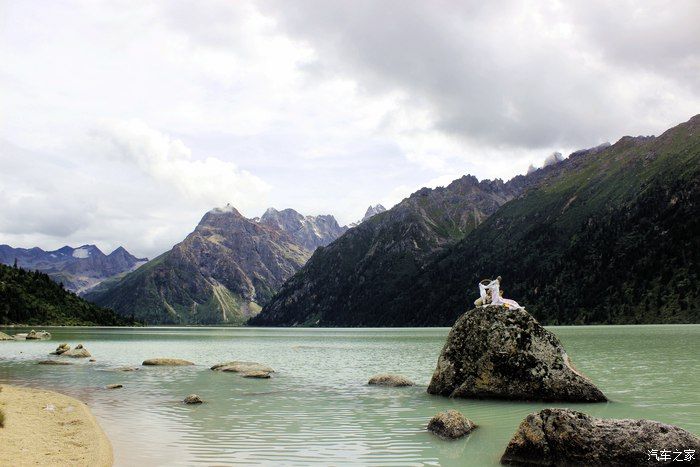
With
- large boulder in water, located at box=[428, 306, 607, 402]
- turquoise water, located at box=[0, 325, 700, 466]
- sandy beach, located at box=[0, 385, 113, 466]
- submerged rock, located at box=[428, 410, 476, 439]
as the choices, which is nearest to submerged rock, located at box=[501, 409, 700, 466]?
turquoise water, located at box=[0, 325, 700, 466]

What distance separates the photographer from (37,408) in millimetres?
29875

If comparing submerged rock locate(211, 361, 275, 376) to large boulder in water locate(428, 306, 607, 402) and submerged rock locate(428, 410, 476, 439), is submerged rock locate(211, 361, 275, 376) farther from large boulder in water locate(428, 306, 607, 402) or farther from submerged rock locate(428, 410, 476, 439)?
submerged rock locate(428, 410, 476, 439)

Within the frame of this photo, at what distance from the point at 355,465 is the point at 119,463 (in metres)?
8.76

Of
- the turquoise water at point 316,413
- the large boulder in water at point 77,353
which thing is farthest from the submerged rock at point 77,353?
the turquoise water at point 316,413

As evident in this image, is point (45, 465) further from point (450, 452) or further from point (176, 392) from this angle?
point (176, 392)

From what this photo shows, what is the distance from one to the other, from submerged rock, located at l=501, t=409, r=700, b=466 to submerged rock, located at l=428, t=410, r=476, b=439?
3780 millimetres

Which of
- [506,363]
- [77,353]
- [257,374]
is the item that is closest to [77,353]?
[77,353]

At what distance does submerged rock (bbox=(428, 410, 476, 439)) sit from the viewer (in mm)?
22234

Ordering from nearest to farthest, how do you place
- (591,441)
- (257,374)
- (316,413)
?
(591,441) → (316,413) → (257,374)

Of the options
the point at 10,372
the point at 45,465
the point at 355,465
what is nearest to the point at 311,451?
the point at 355,465

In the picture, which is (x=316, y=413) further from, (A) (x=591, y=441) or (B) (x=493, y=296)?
(B) (x=493, y=296)

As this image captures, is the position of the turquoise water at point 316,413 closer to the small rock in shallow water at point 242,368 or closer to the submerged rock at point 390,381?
the submerged rock at point 390,381

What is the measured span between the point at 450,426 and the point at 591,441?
6066mm

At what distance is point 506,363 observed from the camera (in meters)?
33.2
